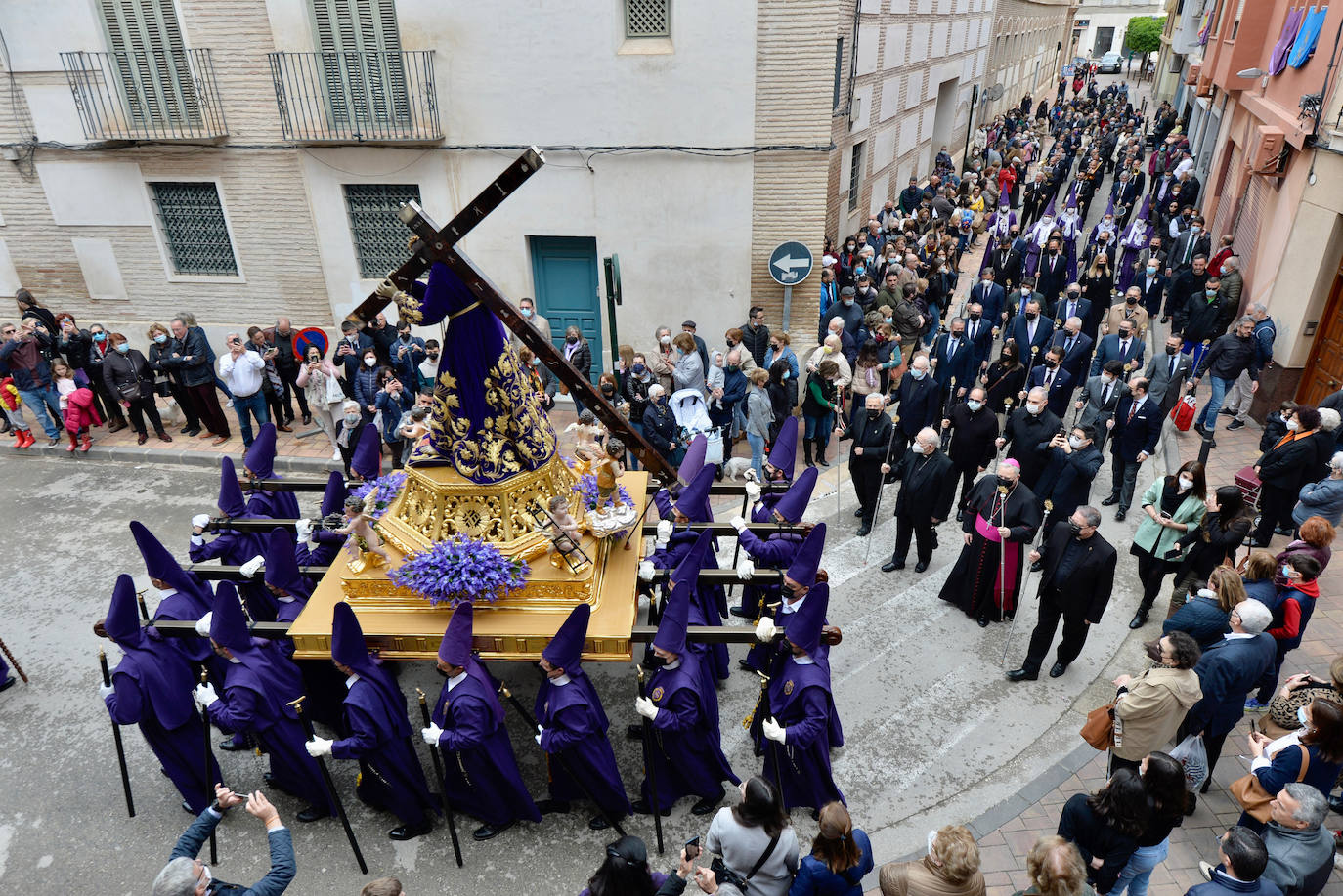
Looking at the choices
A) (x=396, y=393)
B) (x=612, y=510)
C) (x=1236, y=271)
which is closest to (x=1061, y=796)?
(x=612, y=510)

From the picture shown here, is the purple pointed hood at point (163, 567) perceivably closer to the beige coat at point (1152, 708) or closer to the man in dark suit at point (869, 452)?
the man in dark suit at point (869, 452)

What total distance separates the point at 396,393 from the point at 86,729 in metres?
5.15

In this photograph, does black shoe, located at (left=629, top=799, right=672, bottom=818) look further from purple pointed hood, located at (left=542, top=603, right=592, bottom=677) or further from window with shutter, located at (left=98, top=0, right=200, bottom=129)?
window with shutter, located at (left=98, top=0, right=200, bottom=129)

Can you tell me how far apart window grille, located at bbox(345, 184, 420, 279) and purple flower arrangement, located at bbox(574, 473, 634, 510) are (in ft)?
25.4

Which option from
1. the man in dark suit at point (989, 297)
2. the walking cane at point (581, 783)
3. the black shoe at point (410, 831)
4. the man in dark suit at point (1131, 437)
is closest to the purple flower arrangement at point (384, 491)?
the walking cane at point (581, 783)

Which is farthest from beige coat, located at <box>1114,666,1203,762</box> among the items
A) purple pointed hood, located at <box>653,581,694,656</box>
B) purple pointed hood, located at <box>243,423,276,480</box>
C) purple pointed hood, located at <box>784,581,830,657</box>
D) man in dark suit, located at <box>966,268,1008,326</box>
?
man in dark suit, located at <box>966,268,1008,326</box>

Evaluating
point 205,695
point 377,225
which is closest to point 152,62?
point 377,225

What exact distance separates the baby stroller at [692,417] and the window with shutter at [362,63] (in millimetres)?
6241

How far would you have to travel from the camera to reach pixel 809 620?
18.4 ft

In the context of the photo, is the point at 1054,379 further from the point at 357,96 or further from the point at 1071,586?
the point at 357,96

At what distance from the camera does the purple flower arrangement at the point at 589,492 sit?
6834 mm

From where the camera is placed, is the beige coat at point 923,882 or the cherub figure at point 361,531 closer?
the beige coat at point 923,882

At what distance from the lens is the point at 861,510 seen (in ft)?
32.8

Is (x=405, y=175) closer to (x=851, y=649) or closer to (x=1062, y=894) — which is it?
(x=851, y=649)
